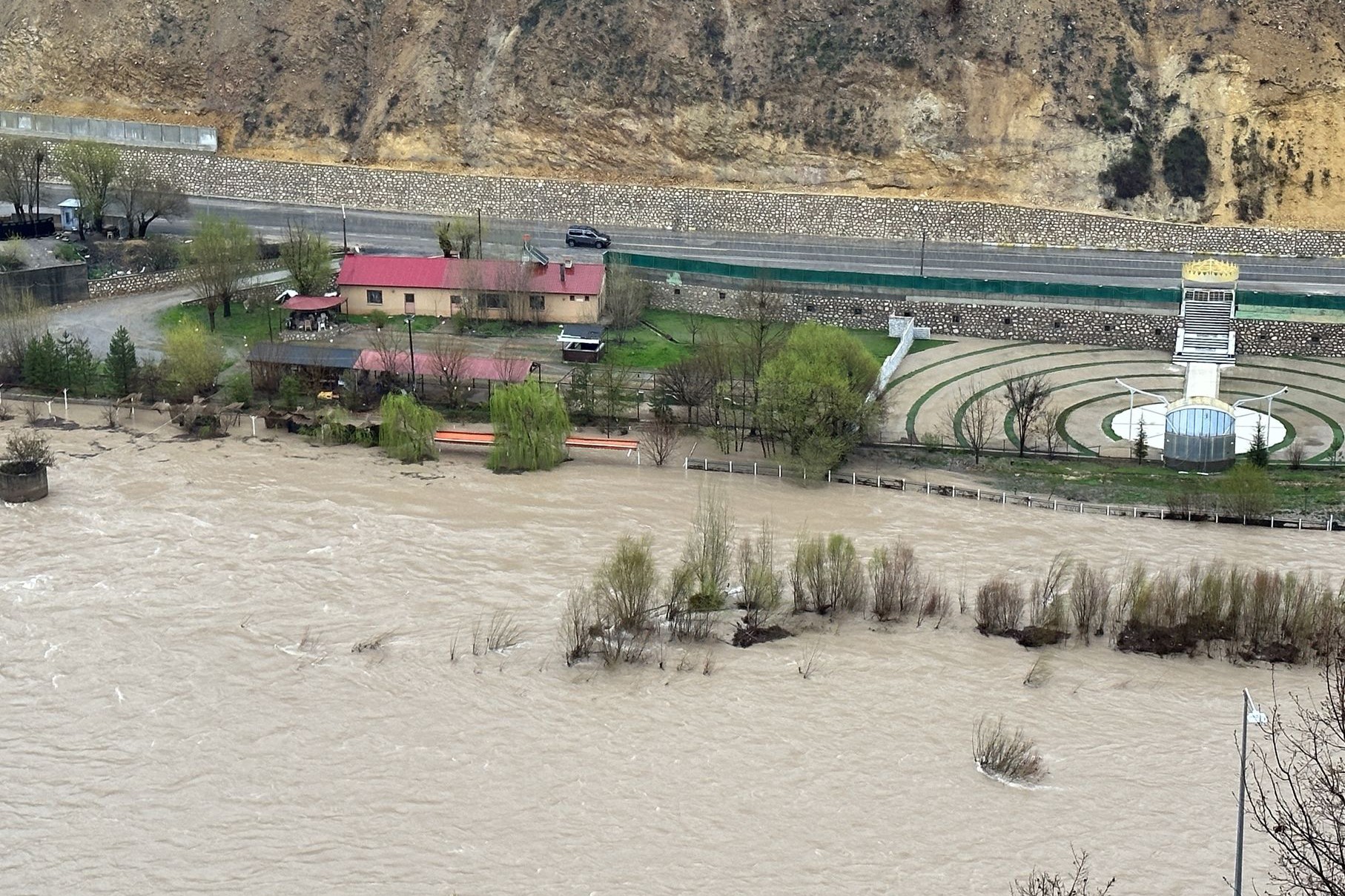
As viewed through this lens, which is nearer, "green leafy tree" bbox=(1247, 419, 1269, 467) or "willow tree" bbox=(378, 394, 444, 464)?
"green leafy tree" bbox=(1247, 419, 1269, 467)

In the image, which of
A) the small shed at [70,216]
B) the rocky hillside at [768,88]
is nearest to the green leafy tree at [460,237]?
the rocky hillside at [768,88]

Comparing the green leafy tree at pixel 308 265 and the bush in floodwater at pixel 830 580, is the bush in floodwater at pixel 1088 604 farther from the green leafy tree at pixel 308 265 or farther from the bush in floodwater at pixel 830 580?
the green leafy tree at pixel 308 265

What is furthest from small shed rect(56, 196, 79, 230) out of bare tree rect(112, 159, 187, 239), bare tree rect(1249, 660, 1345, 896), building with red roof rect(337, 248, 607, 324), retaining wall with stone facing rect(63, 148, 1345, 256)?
bare tree rect(1249, 660, 1345, 896)

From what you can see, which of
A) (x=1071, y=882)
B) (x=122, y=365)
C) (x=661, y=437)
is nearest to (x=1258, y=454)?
(x=661, y=437)

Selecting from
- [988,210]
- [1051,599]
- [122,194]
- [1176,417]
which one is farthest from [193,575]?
[988,210]

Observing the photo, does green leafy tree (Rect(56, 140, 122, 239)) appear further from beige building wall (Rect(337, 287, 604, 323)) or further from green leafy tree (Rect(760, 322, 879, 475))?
green leafy tree (Rect(760, 322, 879, 475))

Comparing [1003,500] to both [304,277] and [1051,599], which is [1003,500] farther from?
[304,277]

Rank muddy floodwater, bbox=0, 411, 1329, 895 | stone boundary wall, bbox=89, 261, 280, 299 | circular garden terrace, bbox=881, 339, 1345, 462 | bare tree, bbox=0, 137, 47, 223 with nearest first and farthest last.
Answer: muddy floodwater, bbox=0, 411, 1329, 895 < circular garden terrace, bbox=881, 339, 1345, 462 < stone boundary wall, bbox=89, 261, 280, 299 < bare tree, bbox=0, 137, 47, 223
